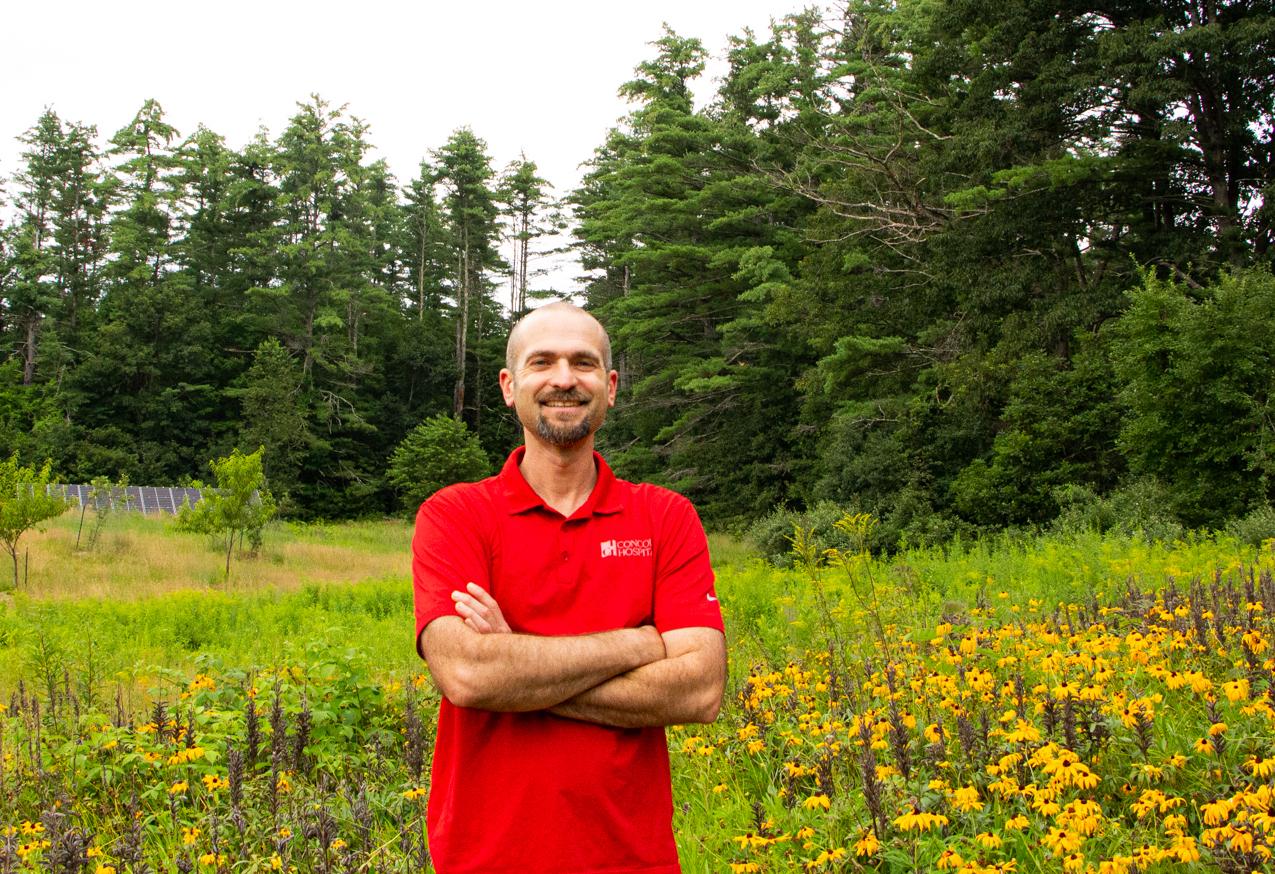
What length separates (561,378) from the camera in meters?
2.51

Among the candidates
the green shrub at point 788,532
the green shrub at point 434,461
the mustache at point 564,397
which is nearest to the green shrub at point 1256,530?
the green shrub at point 788,532

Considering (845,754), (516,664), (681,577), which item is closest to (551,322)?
(681,577)

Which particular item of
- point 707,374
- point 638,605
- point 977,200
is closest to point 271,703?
point 638,605

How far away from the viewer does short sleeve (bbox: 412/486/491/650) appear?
7.75 ft

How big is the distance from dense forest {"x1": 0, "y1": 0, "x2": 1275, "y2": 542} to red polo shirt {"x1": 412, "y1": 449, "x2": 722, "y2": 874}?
1477 centimetres

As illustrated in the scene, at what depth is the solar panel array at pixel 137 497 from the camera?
1198 inches

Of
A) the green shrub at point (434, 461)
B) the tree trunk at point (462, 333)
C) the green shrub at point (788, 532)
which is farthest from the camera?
the tree trunk at point (462, 333)

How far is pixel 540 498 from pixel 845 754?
79.5 inches

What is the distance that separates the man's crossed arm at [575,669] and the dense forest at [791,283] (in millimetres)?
14803

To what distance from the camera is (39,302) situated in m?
46.7

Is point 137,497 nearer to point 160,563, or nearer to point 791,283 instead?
point 160,563

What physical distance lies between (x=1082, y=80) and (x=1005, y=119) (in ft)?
7.13

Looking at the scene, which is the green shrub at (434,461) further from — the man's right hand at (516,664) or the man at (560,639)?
the man's right hand at (516,664)

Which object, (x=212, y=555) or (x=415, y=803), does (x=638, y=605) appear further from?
(x=212, y=555)
